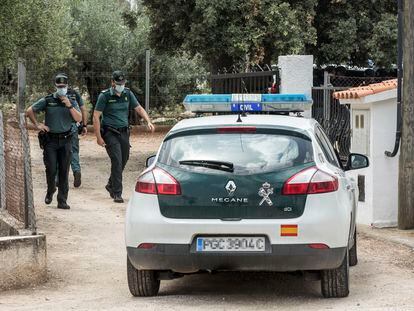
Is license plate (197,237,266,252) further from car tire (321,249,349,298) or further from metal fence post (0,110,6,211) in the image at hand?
metal fence post (0,110,6,211)

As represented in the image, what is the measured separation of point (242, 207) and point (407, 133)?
5560 millimetres

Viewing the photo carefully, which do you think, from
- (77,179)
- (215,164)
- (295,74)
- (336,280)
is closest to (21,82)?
(215,164)

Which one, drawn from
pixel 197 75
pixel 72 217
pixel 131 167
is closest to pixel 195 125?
pixel 72 217

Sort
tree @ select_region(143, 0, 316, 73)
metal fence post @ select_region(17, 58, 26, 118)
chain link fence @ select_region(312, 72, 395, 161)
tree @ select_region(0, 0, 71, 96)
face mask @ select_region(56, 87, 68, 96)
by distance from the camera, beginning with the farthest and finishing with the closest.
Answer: tree @ select_region(0, 0, 71, 96), tree @ select_region(143, 0, 316, 73), chain link fence @ select_region(312, 72, 395, 161), face mask @ select_region(56, 87, 68, 96), metal fence post @ select_region(17, 58, 26, 118)

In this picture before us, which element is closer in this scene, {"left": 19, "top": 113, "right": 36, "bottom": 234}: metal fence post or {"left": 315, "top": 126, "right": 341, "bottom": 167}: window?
{"left": 315, "top": 126, "right": 341, "bottom": 167}: window

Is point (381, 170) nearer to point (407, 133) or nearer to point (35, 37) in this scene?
point (407, 133)

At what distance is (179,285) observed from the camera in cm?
927

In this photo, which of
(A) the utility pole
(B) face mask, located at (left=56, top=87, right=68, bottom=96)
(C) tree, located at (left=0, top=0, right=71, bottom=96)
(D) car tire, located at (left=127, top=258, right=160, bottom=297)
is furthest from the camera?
(C) tree, located at (left=0, top=0, right=71, bottom=96)

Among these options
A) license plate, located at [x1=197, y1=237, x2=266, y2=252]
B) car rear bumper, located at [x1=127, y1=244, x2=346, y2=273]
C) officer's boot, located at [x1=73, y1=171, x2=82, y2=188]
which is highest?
license plate, located at [x1=197, y1=237, x2=266, y2=252]

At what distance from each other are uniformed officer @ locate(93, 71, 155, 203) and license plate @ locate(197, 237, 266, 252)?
255 inches

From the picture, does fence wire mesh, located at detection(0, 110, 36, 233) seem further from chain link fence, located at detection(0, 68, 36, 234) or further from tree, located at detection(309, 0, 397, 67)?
tree, located at detection(309, 0, 397, 67)

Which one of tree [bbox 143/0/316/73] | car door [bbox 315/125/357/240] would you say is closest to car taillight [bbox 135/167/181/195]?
car door [bbox 315/125/357/240]

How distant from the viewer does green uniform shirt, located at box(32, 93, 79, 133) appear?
1359 centimetres

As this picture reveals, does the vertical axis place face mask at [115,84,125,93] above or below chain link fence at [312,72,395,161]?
above
